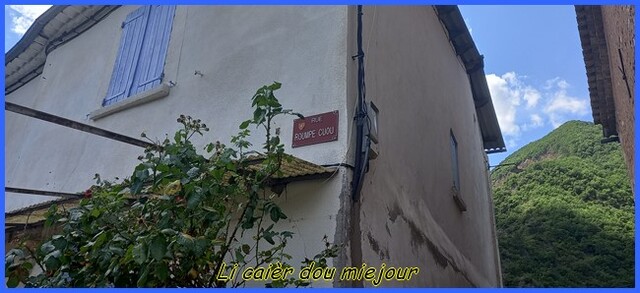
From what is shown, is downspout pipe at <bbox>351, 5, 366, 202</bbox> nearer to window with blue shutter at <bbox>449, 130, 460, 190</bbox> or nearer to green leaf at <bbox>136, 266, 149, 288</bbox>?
green leaf at <bbox>136, 266, 149, 288</bbox>

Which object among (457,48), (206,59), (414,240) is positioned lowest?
(414,240)

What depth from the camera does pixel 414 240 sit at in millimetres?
4781

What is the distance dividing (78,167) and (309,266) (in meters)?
3.71

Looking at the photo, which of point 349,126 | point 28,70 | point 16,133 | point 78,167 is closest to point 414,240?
point 349,126

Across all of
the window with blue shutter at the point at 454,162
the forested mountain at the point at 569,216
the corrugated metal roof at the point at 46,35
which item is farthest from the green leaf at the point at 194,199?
the forested mountain at the point at 569,216

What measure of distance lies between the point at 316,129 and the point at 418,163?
6.51 feet

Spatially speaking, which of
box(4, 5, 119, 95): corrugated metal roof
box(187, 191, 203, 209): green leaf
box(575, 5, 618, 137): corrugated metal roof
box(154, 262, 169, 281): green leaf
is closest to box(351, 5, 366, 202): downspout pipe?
box(187, 191, 203, 209): green leaf

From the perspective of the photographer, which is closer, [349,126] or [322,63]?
[349,126]

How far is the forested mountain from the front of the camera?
11312 mm

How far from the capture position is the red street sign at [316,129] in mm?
3893

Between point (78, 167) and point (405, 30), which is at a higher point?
point (405, 30)

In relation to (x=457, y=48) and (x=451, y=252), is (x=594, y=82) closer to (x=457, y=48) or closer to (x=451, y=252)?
(x=457, y=48)

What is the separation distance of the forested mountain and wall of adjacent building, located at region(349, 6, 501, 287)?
353cm

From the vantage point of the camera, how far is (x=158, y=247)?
7.94 feet
